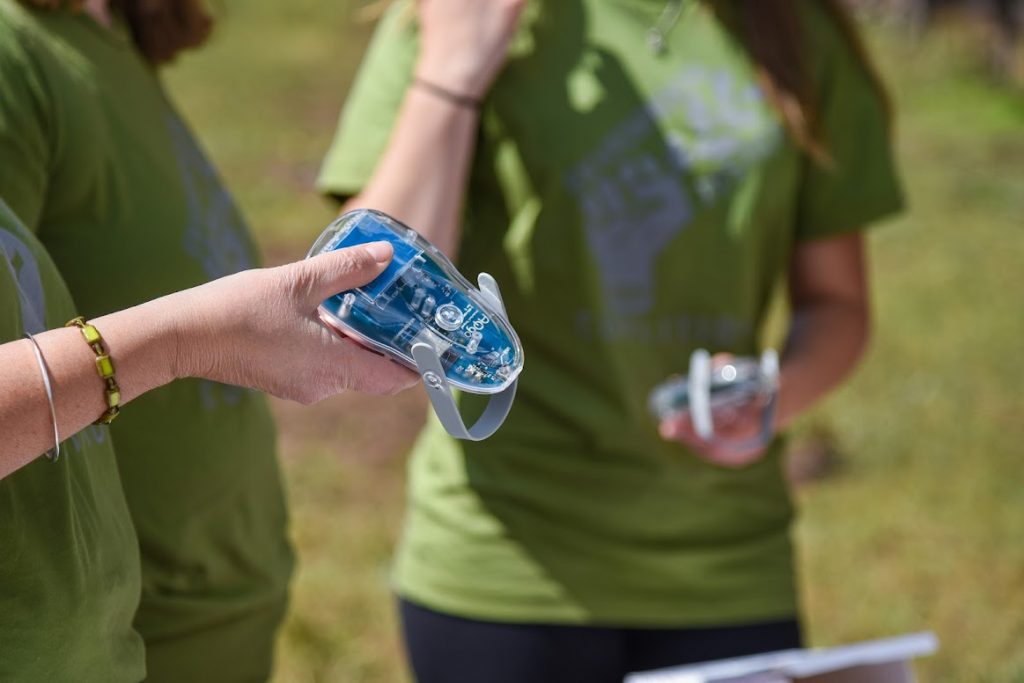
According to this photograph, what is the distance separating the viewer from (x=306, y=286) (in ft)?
3.19

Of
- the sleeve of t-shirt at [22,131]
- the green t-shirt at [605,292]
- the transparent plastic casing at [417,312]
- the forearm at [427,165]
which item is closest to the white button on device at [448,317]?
the transparent plastic casing at [417,312]

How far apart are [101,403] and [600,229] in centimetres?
96

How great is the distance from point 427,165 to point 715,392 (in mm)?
511

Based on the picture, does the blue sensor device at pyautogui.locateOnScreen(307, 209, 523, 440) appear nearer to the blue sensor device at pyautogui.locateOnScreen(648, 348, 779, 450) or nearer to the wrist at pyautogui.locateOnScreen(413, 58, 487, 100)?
the wrist at pyautogui.locateOnScreen(413, 58, 487, 100)

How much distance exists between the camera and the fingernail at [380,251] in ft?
3.29

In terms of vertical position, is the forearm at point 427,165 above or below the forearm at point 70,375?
below

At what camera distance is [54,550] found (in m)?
1.03

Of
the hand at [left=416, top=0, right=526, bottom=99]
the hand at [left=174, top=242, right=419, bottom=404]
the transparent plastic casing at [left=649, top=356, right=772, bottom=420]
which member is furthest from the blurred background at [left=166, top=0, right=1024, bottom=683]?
the hand at [left=174, top=242, right=419, bottom=404]

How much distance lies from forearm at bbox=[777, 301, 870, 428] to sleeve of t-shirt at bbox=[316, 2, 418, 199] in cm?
73

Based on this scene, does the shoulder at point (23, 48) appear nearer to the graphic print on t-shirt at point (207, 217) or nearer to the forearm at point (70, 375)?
the graphic print on t-shirt at point (207, 217)

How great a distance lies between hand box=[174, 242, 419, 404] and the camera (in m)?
0.96

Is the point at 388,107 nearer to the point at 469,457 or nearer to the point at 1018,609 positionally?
the point at 469,457

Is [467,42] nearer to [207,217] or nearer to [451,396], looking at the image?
[207,217]

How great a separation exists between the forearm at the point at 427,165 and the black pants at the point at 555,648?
1.93 feet
